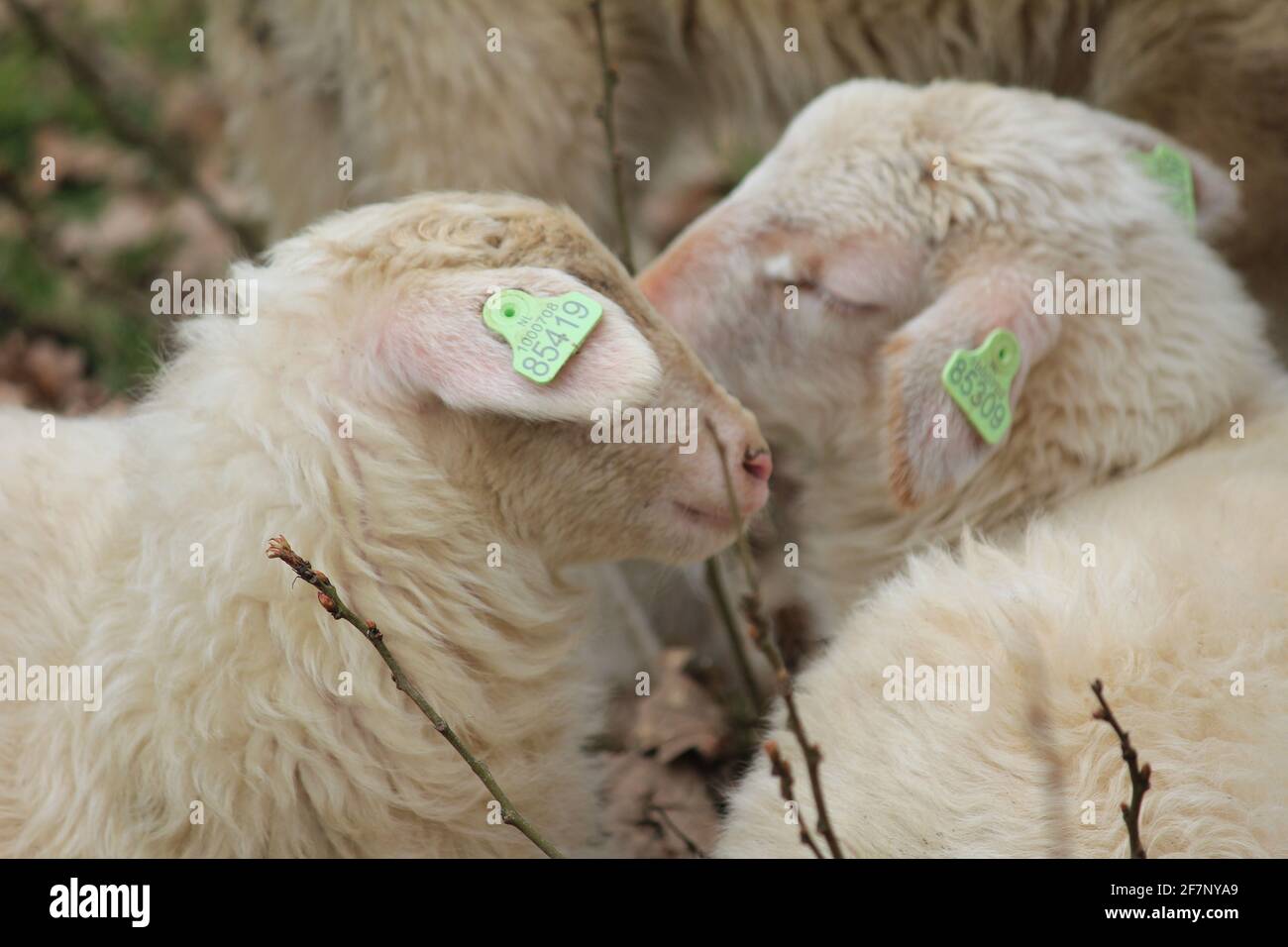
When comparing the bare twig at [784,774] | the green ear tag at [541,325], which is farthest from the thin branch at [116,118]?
the bare twig at [784,774]

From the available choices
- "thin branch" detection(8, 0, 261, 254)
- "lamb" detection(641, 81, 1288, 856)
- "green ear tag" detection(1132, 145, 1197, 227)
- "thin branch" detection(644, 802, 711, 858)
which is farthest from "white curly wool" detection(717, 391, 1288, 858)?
"thin branch" detection(8, 0, 261, 254)

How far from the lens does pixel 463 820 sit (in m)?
2.76

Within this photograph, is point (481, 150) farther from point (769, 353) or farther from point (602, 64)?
point (769, 353)

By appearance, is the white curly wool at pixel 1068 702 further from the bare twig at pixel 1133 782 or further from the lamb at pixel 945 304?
the lamb at pixel 945 304

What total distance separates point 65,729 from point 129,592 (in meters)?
0.28

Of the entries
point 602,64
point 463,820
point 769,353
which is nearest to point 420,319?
point 463,820

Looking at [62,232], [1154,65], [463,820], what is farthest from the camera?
[62,232]

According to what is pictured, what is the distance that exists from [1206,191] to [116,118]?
13.8 feet

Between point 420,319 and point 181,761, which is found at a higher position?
point 420,319

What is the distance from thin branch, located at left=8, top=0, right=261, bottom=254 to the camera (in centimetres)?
572

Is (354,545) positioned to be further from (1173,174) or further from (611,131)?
(1173,174)

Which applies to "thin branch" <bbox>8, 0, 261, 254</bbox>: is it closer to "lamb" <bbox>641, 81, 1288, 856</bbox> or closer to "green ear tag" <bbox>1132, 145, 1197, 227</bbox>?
"lamb" <bbox>641, 81, 1288, 856</bbox>

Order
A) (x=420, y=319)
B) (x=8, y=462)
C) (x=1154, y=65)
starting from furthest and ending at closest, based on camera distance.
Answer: (x=1154, y=65), (x=8, y=462), (x=420, y=319)

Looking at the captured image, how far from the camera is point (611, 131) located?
13.0 feet
